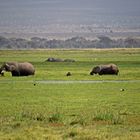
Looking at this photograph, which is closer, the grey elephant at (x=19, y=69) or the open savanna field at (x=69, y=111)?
the open savanna field at (x=69, y=111)

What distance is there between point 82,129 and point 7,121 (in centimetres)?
323

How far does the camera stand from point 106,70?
5109 centimetres

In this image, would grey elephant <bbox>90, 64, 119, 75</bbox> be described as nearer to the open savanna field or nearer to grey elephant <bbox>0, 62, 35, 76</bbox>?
grey elephant <bbox>0, 62, 35, 76</bbox>

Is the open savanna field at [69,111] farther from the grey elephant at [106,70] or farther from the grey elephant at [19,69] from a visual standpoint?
the grey elephant at [106,70]

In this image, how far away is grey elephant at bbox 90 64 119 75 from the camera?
50.3m

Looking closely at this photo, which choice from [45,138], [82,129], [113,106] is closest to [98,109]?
[113,106]

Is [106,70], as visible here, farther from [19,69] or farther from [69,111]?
[69,111]

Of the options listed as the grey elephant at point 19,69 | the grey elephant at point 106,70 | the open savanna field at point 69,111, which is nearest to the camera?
the open savanna field at point 69,111

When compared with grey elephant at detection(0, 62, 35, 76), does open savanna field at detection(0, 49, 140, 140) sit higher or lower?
lower

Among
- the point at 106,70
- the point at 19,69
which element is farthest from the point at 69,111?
the point at 106,70

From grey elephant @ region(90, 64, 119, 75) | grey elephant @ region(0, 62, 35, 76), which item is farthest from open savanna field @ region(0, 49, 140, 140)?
grey elephant @ region(90, 64, 119, 75)

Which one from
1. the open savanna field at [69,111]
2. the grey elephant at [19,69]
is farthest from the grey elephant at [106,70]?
the open savanna field at [69,111]

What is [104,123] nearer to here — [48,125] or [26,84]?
[48,125]

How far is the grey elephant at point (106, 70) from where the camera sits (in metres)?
50.3
